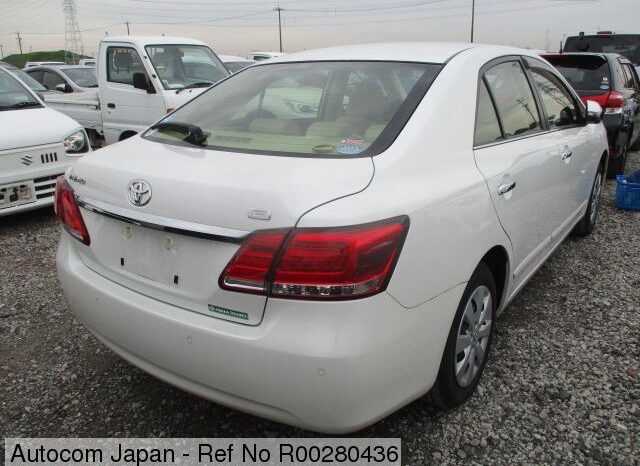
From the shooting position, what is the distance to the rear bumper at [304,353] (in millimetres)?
1693

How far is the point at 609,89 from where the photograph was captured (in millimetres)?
6727

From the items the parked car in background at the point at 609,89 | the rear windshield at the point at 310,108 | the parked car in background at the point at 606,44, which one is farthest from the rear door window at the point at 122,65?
the parked car in background at the point at 606,44

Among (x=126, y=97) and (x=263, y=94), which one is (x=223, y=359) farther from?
(x=126, y=97)

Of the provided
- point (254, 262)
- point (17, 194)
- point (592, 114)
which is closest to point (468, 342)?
point (254, 262)

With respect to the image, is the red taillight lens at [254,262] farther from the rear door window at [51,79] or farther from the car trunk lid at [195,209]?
the rear door window at [51,79]

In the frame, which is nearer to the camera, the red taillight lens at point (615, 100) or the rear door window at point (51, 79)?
the red taillight lens at point (615, 100)

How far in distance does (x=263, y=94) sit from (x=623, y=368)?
7.68ft

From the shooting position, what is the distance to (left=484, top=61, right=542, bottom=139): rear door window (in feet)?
8.89

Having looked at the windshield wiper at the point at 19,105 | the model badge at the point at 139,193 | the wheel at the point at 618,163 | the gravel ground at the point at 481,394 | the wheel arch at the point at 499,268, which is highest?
the model badge at the point at 139,193

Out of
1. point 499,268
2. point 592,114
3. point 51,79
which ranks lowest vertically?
point 499,268

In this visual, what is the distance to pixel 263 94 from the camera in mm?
2766

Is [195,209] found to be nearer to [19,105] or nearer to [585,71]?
[19,105]

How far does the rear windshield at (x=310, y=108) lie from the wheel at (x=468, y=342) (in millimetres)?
764

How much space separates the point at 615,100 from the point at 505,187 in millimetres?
5272
